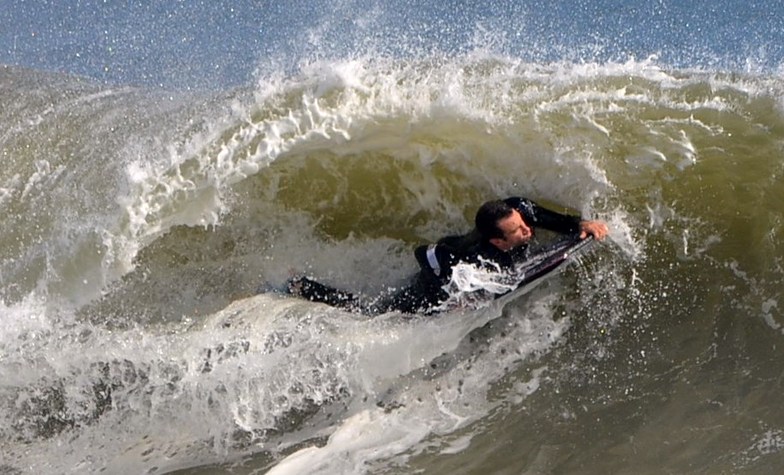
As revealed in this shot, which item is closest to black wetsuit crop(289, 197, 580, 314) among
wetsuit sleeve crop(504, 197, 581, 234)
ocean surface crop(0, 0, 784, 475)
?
wetsuit sleeve crop(504, 197, 581, 234)

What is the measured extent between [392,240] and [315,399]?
1.26 m

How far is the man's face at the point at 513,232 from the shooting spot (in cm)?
444

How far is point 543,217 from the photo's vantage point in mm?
4605

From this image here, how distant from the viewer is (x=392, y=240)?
5.31 m

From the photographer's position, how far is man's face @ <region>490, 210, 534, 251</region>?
14.6 feet

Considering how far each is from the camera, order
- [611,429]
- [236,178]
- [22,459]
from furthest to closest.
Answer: [236,178]
[22,459]
[611,429]

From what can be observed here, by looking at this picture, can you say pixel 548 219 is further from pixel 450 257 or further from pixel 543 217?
pixel 450 257

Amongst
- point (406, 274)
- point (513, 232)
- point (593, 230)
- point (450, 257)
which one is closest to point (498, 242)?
point (513, 232)

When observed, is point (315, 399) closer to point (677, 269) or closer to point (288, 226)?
point (288, 226)

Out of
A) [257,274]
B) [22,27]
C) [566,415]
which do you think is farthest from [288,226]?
[22,27]

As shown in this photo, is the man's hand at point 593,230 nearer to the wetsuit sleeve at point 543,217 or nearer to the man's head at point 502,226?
the wetsuit sleeve at point 543,217

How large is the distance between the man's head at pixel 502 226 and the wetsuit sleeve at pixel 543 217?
0.20ft

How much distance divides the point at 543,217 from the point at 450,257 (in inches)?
21.6

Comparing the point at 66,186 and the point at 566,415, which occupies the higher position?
the point at 66,186
